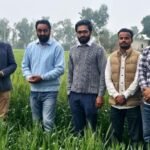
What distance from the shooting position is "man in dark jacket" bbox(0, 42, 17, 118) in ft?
16.9

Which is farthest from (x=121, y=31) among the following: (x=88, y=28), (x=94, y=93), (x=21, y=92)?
(x=21, y=92)

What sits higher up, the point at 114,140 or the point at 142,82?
the point at 142,82

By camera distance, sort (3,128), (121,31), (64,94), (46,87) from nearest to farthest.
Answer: (3,128) < (121,31) < (46,87) < (64,94)

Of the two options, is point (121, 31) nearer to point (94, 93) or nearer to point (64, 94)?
point (94, 93)

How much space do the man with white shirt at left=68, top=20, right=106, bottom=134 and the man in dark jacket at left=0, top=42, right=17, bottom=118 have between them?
0.89 meters

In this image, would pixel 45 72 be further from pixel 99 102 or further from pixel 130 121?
pixel 130 121

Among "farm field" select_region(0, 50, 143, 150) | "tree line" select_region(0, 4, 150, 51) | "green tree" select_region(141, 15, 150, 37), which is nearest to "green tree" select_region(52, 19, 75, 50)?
"tree line" select_region(0, 4, 150, 51)

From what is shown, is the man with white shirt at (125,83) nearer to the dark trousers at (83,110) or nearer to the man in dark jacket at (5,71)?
the dark trousers at (83,110)

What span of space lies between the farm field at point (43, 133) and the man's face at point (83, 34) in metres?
1.01

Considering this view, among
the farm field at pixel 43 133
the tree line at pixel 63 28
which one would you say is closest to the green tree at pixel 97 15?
the tree line at pixel 63 28

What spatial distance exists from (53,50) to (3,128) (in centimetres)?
128

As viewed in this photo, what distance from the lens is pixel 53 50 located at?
498 cm

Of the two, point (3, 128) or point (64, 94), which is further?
point (64, 94)

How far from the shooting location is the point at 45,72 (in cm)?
494
